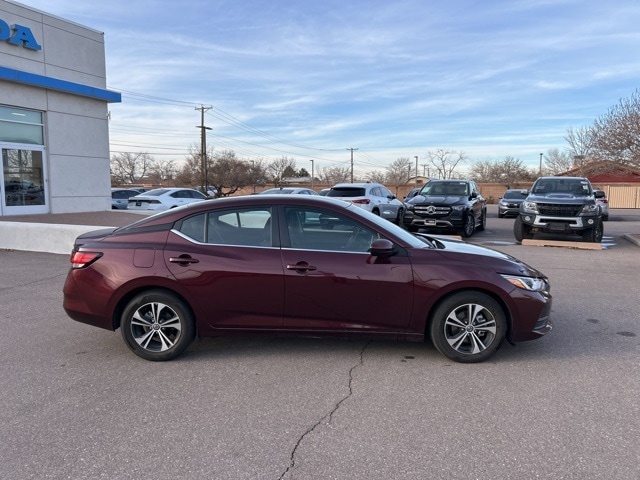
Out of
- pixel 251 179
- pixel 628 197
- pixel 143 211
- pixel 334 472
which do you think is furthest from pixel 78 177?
pixel 628 197

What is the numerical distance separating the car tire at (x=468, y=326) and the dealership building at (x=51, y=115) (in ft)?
49.5

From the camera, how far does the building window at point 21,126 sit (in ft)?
49.2

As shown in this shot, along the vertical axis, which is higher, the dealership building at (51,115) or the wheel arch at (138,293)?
the dealership building at (51,115)

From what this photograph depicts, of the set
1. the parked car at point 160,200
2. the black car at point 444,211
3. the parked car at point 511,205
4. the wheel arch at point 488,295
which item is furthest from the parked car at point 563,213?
the parked car at point 160,200

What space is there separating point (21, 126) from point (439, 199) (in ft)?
43.8

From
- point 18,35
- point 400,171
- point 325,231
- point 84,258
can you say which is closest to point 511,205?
point 18,35

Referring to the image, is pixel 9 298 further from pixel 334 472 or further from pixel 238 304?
pixel 334 472

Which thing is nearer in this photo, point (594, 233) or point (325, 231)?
point (325, 231)

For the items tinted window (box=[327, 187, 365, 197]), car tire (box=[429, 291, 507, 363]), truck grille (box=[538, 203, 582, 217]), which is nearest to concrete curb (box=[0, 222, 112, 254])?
tinted window (box=[327, 187, 365, 197])

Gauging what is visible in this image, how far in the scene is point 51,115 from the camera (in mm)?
16141

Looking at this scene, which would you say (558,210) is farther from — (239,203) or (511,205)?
(511,205)

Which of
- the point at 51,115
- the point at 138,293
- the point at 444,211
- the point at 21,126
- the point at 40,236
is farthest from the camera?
the point at 51,115

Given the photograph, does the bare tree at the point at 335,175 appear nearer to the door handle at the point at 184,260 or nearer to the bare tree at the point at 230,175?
the bare tree at the point at 230,175

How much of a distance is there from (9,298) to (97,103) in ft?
41.5
